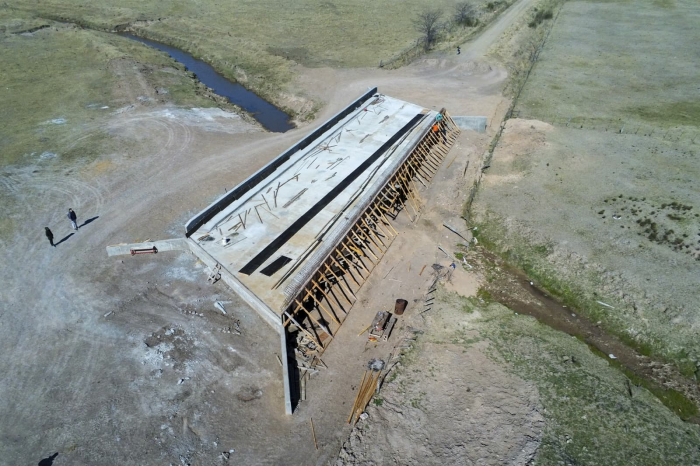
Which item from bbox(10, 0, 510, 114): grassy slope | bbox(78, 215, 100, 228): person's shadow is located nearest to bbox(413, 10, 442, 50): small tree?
bbox(10, 0, 510, 114): grassy slope

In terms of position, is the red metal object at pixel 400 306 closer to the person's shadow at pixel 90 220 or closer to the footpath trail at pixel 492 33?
the person's shadow at pixel 90 220

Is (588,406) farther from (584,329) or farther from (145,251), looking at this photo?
(145,251)

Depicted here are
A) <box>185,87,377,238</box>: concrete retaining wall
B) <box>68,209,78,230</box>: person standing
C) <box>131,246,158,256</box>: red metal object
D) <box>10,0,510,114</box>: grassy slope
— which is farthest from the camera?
<box>10,0,510,114</box>: grassy slope

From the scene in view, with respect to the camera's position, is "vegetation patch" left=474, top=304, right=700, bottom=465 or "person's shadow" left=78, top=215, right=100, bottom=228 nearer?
"vegetation patch" left=474, top=304, right=700, bottom=465

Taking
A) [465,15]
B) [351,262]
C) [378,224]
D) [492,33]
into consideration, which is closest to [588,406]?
[351,262]

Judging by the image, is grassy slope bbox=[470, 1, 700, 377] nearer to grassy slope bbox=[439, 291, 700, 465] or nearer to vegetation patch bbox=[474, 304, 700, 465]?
vegetation patch bbox=[474, 304, 700, 465]

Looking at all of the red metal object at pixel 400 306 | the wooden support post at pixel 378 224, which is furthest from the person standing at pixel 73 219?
the red metal object at pixel 400 306
